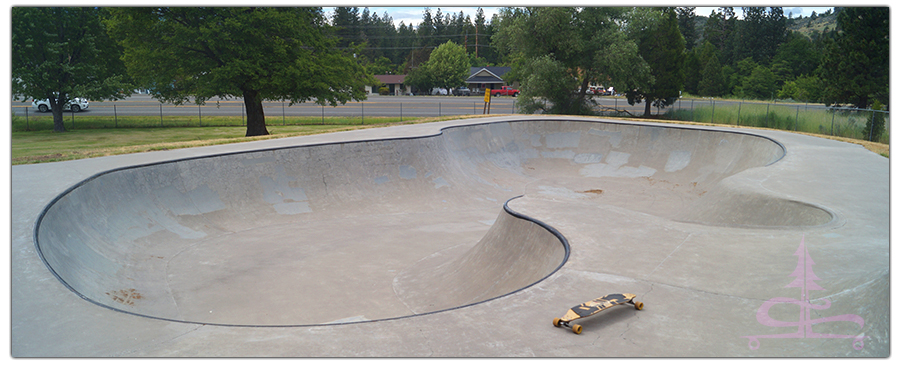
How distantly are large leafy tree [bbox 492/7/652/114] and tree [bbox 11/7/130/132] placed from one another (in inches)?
905

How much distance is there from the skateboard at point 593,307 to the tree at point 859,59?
74.2 ft

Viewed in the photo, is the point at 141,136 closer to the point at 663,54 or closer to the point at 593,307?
the point at 593,307

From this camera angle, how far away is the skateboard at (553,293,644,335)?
4.99 m

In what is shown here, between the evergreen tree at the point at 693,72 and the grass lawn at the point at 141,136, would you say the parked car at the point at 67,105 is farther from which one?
the evergreen tree at the point at 693,72

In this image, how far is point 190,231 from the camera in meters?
12.0

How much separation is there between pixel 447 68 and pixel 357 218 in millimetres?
66321

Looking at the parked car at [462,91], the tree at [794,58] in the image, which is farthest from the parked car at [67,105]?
the tree at [794,58]

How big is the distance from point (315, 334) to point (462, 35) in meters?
117

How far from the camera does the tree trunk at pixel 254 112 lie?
80.6 feet

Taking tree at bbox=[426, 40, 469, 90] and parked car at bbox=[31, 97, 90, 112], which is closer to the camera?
parked car at bbox=[31, 97, 90, 112]

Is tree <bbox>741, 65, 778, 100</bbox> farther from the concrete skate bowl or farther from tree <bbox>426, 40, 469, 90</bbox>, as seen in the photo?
the concrete skate bowl

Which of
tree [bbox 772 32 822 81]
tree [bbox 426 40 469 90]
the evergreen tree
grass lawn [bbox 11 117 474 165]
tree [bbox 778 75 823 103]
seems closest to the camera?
grass lawn [bbox 11 117 474 165]

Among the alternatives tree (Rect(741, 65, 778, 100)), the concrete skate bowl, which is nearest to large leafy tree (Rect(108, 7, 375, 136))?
the concrete skate bowl

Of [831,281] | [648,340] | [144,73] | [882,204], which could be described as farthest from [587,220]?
[144,73]
